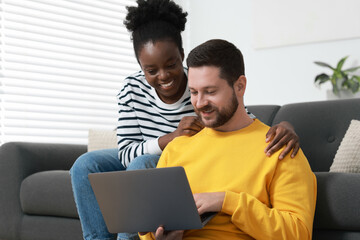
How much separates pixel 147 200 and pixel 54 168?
1.77 m

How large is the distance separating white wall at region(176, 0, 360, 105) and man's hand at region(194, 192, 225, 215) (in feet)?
10.3

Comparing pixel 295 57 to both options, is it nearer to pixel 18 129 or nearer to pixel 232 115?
pixel 18 129

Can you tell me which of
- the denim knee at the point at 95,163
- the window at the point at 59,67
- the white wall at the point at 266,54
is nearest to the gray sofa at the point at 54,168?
the denim knee at the point at 95,163

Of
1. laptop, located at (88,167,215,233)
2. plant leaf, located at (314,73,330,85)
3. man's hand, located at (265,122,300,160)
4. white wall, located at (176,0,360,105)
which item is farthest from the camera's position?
white wall, located at (176,0,360,105)

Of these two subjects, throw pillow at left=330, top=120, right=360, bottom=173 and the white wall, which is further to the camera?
the white wall

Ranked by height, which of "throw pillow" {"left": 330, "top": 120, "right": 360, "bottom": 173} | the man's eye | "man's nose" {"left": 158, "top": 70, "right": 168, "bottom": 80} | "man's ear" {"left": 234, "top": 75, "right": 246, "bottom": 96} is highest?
the man's eye

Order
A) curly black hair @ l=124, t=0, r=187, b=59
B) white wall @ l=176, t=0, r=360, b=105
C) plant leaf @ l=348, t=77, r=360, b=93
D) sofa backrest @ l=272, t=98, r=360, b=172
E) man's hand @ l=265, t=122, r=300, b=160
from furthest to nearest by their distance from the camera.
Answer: white wall @ l=176, t=0, r=360, b=105
plant leaf @ l=348, t=77, r=360, b=93
sofa backrest @ l=272, t=98, r=360, b=172
curly black hair @ l=124, t=0, r=187, b=59
man's hand @ l=265, t=122, r=300, b=160

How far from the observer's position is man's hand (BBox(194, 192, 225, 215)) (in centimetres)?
124

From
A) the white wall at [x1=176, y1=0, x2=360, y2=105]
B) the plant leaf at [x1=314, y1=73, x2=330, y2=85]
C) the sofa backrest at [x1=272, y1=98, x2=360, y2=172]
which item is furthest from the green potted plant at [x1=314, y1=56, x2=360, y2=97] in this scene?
the sofa backrest at [x1=272, y1=98, x2=360, y2=172]

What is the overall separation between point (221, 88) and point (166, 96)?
48 cm

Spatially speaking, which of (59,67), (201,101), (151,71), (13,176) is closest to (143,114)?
(151,71)

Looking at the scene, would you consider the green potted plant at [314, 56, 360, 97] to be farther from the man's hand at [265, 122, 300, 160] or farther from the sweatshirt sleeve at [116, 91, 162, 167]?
the man's hand at [265, 122, 300, 160]

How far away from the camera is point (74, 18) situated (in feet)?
14.7

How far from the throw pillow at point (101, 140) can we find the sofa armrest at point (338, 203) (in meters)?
1.72
